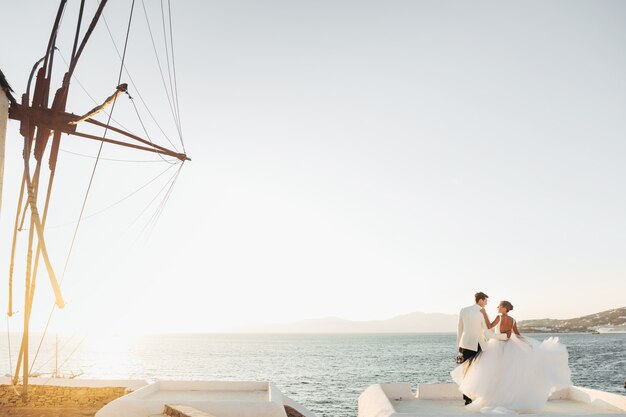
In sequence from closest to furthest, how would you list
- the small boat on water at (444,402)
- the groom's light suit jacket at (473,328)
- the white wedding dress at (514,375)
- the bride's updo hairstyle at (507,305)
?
the small boat on water at (444,402) < the white wedding dress at (514,375) < the bride's updo hairstyle at (507,305) < the groom's light suit jacket at (473,328)

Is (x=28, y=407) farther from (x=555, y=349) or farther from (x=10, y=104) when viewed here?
(x=555, y=349)

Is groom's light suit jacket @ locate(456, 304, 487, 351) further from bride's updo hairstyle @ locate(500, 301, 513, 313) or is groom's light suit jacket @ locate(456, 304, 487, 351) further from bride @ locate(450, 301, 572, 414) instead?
bride's updo hairstyle @ locate(500, 301, 513, 313)

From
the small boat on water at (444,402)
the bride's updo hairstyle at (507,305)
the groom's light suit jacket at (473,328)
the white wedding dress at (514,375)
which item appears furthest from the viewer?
the groom's light suit jacket at (473,328)

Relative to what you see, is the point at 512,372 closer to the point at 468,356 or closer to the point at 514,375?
the point at 514,375

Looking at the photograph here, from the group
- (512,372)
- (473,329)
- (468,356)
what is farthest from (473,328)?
(512,372)

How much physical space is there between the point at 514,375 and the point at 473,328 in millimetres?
1262

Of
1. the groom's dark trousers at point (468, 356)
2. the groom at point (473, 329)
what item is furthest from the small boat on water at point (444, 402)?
the groom at point (473, 329)

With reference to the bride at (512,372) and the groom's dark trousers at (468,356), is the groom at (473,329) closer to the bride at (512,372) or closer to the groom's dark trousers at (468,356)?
the groom's dark trousers at (468,356)

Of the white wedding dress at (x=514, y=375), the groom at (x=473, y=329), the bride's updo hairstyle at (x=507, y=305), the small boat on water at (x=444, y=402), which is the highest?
the bride's updo hairstyle at (x=507, y=305)

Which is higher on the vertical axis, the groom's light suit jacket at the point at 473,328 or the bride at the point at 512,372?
the groom's light suit jacket at the point at 473,328

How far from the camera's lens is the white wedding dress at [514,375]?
32.2ft

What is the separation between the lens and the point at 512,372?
10.1 metres

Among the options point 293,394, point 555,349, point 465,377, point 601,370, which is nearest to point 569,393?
point 555,349

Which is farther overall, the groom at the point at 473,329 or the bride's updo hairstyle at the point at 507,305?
the groom at the point at 473,329
